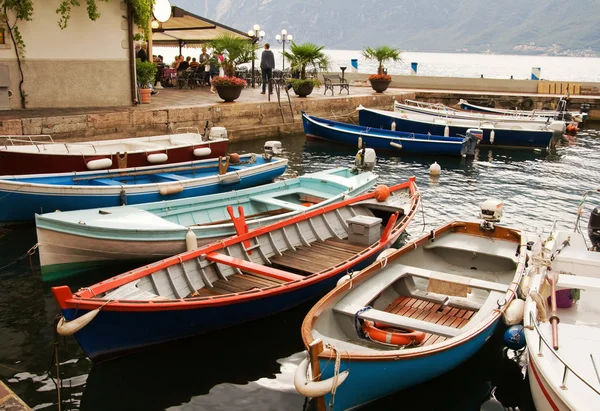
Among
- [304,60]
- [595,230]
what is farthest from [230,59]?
[595,230]

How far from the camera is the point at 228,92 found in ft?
68.0

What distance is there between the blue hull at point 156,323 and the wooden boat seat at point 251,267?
192 mm

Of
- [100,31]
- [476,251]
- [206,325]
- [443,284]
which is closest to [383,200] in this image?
[476,251]

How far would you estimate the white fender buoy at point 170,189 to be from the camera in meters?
11.9

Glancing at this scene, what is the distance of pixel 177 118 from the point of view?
18672mm

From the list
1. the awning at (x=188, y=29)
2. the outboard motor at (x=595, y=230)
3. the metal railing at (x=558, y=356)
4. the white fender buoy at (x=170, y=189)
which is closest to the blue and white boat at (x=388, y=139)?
the awning at (x=188, y=29)

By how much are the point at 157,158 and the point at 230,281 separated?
5.78 metres

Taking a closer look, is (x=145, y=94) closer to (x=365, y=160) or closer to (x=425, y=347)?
(x=365, y=160)

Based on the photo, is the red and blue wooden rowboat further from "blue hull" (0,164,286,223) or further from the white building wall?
the white building wall

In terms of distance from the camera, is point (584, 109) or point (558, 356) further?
point (584, 109)

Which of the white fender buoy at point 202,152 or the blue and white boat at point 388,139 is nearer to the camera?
the white fender buoy at point 202,152

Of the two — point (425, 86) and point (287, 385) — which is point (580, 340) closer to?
point (287, 385)

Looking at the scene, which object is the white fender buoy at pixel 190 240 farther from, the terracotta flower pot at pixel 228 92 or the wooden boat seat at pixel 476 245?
the terracotta flower pot at pixel 228 92

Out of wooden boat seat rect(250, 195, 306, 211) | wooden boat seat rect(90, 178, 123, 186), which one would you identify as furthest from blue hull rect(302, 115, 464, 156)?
wooden boat seat rect(90, 178, 123, 186)
